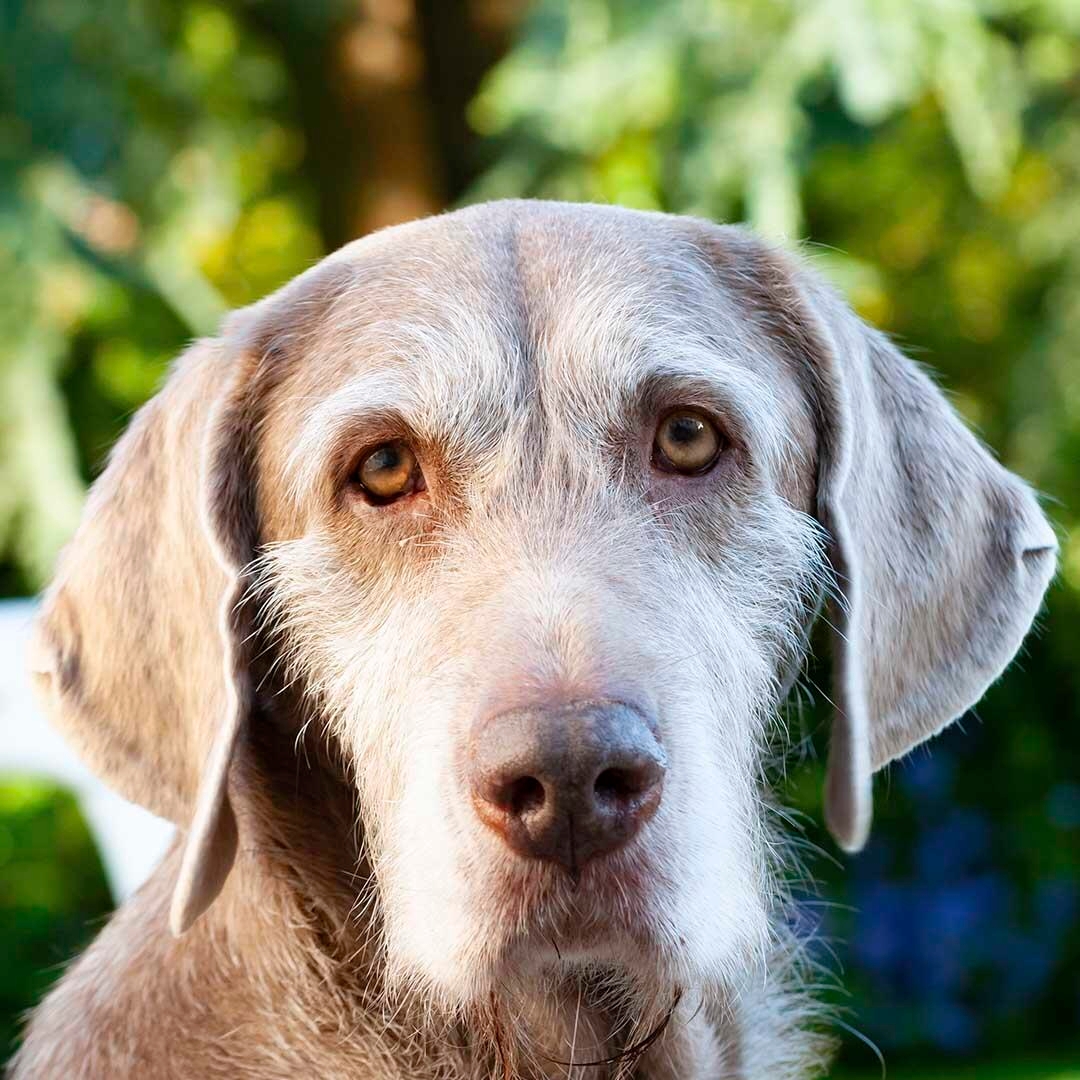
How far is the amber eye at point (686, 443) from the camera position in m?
2.99

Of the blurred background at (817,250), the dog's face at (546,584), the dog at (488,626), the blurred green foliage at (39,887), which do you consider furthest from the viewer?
the blurred background at (817,250)

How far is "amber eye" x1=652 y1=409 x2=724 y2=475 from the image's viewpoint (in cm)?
299

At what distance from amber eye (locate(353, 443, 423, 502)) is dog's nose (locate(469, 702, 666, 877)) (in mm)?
658

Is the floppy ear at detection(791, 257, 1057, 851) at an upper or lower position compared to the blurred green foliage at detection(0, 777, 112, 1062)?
upper

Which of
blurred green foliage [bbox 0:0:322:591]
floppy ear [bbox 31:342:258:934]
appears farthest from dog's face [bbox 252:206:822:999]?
blurred green foliage [bbox 0:0:322:591]

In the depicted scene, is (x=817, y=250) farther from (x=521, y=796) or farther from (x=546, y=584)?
(x=521, y=796)

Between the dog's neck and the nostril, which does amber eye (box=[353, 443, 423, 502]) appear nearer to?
the dog's neck

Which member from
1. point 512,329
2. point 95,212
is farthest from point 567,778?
point 95,212

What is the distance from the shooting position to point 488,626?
2.62 meters

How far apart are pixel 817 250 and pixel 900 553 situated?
386 cm

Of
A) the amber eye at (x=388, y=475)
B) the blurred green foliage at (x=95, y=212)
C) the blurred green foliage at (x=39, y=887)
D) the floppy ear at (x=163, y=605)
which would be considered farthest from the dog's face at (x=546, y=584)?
the blurred green foliage at (x=39, y=887)

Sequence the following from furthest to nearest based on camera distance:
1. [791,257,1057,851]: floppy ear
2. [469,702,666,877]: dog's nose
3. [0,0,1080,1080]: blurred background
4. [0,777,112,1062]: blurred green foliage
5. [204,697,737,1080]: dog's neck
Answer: [0,0,1080,1080]: blurred background, [0,777,112,1062]: blurred green foliage, [791,257,1057,851]: floppy ear, [204,697,737,1080]: dog's neck, [469,702,666,877]: dog's nose

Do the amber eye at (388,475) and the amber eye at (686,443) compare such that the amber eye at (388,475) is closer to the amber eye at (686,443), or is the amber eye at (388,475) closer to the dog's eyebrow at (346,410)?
the dog's eyebrow at (346,410)

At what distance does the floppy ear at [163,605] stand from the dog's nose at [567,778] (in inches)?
28.0
